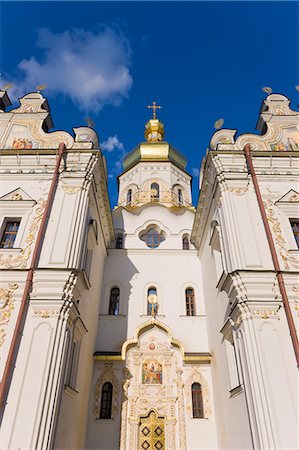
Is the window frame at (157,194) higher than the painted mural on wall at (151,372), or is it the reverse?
the window frame at (157,194)

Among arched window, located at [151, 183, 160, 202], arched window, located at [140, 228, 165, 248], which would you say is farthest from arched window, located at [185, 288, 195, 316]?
arched window, located at [151, 183, 160, 202]

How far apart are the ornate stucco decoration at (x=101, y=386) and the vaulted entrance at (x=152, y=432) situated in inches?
43.0

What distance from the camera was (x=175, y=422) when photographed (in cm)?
1129

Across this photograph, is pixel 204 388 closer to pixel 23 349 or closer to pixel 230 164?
pixel 23 349

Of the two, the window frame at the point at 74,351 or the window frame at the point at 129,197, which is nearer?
the window frame at the point at 74,351

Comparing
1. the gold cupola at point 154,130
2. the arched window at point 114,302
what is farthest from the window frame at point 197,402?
the gold cupola at point 154,130

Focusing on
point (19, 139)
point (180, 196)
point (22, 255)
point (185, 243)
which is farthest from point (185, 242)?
point (22, 255)

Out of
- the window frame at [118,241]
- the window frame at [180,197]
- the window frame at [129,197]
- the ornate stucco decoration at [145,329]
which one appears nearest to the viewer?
the ornate stucco decoration at [145,329]

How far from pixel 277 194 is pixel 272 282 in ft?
11.3

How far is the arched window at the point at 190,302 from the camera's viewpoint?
13.9m

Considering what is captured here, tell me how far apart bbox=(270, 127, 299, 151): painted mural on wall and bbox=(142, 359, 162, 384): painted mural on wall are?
370 inches

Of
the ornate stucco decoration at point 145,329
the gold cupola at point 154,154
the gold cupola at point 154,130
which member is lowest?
the ornate stucco decoration at point 145,329

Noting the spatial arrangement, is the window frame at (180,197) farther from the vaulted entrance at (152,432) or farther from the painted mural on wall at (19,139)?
the vaulted entrance at (152,432)

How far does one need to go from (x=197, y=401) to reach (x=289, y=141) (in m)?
10.3
